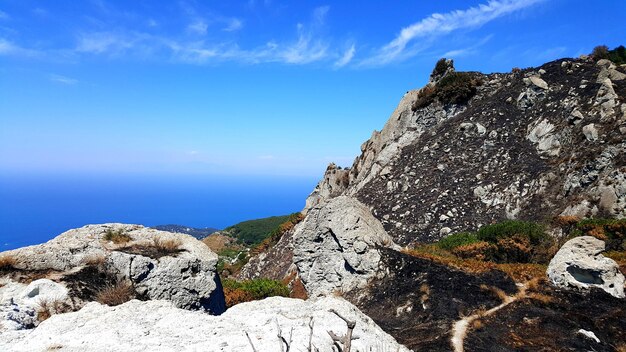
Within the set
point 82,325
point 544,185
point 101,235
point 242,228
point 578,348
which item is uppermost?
point 544,185

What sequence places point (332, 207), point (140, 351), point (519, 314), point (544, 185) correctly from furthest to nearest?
point (544, 185), point (332, 207), point (519, 314), point (140, 351)

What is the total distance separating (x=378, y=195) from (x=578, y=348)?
23.5 metres

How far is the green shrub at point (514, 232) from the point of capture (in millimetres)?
21188

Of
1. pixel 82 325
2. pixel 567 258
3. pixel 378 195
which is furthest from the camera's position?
pixel 378 195

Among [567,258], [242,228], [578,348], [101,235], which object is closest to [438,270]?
[567,258]

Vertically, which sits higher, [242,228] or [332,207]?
[332,207]

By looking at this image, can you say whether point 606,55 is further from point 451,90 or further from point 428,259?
point 428,259

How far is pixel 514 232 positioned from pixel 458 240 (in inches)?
135

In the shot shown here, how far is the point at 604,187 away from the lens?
22.1 meters

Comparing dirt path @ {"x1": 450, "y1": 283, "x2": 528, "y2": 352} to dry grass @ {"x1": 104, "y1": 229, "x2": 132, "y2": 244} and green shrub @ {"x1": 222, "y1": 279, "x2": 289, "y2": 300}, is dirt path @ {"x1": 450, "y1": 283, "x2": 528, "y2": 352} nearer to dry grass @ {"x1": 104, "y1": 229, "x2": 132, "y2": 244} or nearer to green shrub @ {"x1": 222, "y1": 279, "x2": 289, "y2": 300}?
green shrub @ {"x1": 222, "y1": 279, "x2": 289, "y2": 300}

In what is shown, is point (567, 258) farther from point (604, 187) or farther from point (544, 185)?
point (544, 185)

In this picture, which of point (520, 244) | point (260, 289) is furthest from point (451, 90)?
point (260, 289)

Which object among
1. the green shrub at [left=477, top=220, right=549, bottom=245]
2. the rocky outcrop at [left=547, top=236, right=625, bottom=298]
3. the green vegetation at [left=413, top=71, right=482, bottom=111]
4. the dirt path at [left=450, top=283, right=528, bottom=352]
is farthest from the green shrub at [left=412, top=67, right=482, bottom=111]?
the dirt path at [left=450, top=283, right=528, bottom=352]

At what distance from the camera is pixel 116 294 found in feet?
38.7
